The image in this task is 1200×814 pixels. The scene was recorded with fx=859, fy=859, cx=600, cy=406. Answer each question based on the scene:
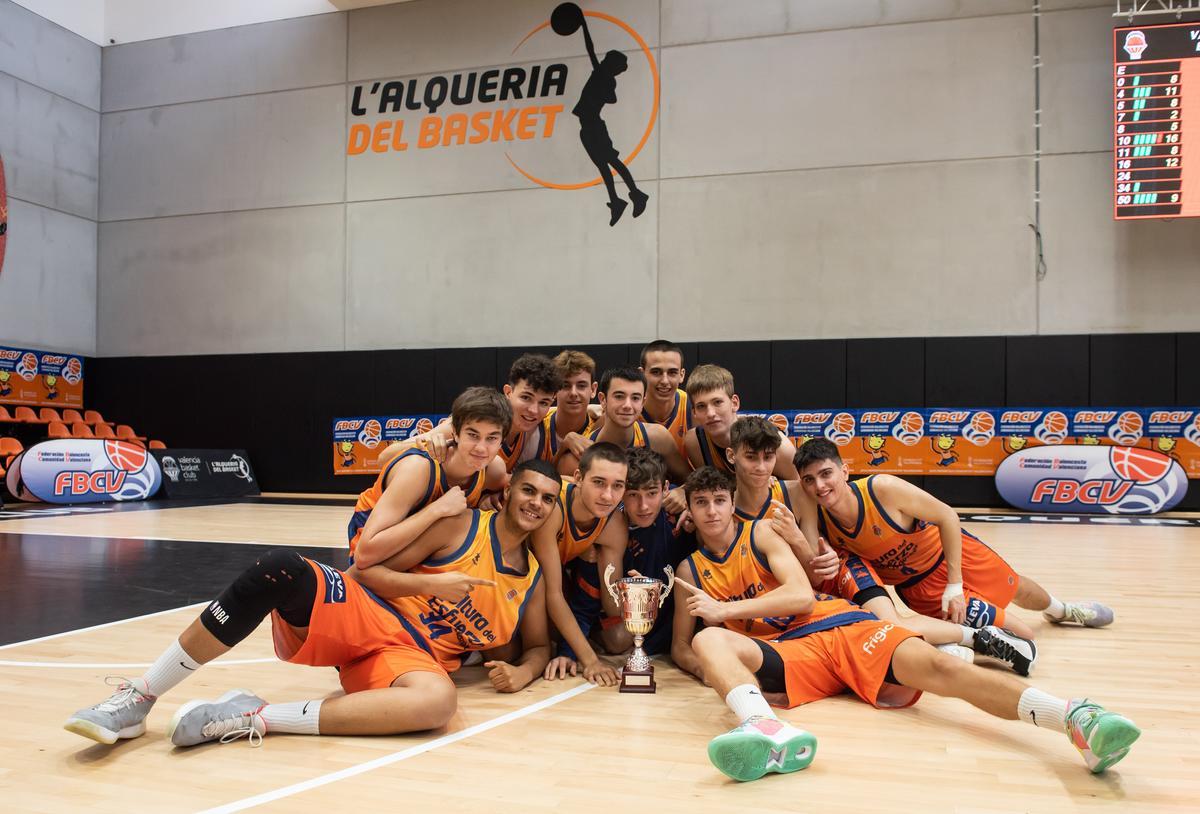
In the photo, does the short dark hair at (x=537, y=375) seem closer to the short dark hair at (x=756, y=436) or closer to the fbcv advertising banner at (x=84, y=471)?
the short dark hair at (x=756, y=436)

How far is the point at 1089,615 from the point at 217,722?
12.5 ft

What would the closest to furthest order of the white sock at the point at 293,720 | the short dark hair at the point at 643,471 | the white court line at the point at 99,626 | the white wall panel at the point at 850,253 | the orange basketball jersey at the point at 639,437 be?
the white sock at the point at 293,720, the short dark hair at the point at 643,471, the white court line at the point at 99,626, the orange basketball jersey at the point at 639,437, the white wall panel at the point at 850,253

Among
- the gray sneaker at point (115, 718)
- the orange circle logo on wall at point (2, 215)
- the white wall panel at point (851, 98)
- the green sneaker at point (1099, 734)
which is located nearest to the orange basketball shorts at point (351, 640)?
the gray sneaker at point (115, 718)

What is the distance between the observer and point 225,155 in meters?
13.5

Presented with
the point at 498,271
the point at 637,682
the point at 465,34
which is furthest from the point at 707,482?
the point at 465,34

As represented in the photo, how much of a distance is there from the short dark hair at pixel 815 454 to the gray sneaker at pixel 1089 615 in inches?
67.4

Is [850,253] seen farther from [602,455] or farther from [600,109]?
[602,455]

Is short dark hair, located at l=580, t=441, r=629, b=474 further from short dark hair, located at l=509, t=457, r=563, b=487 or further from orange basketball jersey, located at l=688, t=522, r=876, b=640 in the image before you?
orange basketball jersey, located at l=688, t=522, r=876, b=640

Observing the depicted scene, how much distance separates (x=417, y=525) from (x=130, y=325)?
1328 centimetres

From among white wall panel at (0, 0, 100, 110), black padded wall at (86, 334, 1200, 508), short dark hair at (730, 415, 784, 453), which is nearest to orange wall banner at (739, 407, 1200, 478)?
black padded wall at (86, 334, 1200, 508)

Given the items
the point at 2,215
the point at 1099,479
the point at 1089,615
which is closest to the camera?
the point at 1089,615

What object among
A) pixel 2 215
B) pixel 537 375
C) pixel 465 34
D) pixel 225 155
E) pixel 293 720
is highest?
pixel 465 34

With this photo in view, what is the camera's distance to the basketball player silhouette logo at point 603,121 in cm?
1175

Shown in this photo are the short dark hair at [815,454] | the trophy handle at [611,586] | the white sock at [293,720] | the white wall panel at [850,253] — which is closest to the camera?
the white sock at [293,720]
